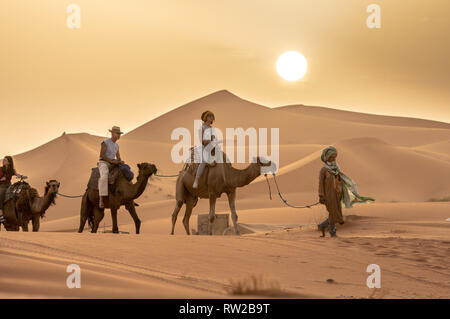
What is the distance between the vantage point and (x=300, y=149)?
61.8m

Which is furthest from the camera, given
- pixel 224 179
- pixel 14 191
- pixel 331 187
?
pixel 14 191

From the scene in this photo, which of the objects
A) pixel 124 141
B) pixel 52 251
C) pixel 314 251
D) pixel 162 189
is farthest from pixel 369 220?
pixel 124 141

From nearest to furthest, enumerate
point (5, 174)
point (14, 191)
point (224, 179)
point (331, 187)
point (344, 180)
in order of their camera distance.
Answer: point (331, 187) → point (344, 180) → point (224, 179) → point (14, 191) → point (5, 174)

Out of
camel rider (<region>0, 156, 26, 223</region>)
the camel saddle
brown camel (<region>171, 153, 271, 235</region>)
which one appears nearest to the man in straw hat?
brown camel (<region>171, 153, 271, 235</region>)

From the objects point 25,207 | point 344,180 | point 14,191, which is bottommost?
point 25,207

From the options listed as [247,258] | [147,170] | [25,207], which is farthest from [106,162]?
[247,258]

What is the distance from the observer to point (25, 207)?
603 inches

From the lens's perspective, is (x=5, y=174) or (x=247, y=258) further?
(x=5, y=174)

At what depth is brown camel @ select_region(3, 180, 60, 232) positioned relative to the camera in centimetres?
→ 1516

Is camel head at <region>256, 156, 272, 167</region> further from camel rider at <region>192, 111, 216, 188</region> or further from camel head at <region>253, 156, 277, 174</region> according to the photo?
camel rider at <region>192, 111, 216, 188</region>

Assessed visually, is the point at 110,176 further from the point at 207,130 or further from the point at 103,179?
the point at 207,130

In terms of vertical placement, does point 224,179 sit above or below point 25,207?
above

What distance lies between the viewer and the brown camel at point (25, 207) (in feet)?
49.8

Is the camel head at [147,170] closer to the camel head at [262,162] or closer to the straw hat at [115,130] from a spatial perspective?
the straw hat at [115,130]
